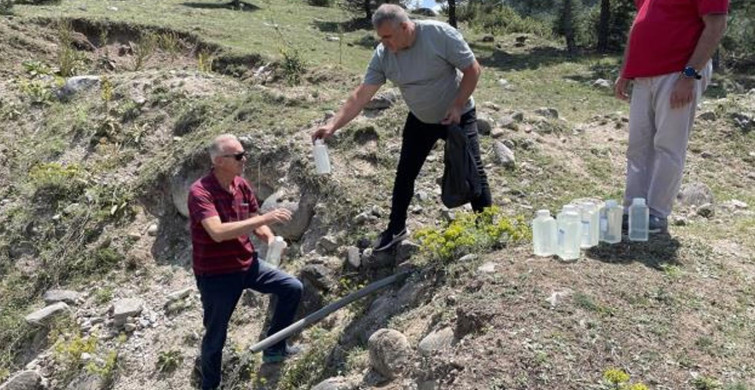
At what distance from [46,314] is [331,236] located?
8.12 feet

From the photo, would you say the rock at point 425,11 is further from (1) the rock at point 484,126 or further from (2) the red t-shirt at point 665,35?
(2) the red t-shirt at point 665,35

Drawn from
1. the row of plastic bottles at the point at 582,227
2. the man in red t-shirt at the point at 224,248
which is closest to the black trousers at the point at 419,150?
the row of plastic bottles at the point at 582,227

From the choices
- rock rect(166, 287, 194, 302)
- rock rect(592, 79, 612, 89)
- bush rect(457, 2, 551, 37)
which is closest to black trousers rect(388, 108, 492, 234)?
rock rect(166, 287, 194, 302)

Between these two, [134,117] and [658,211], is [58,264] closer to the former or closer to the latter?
[134,117]

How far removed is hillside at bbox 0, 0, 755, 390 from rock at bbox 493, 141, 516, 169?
3 cm

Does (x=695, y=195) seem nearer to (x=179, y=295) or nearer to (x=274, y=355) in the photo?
(x=274, y=355)

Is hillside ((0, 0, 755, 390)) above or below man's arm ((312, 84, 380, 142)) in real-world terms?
below

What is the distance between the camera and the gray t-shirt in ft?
15.0

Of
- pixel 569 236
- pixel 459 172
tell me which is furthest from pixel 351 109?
pixel 569 236

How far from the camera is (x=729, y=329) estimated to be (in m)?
3.96

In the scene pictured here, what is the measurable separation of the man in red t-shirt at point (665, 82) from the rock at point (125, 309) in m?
3.93

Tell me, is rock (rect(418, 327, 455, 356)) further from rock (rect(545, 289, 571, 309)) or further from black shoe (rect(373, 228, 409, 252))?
black shoe (rect(373, 228, 409, 252))

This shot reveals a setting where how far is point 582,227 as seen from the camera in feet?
14.9

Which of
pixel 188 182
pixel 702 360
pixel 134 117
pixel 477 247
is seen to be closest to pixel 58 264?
pixel 188 182
